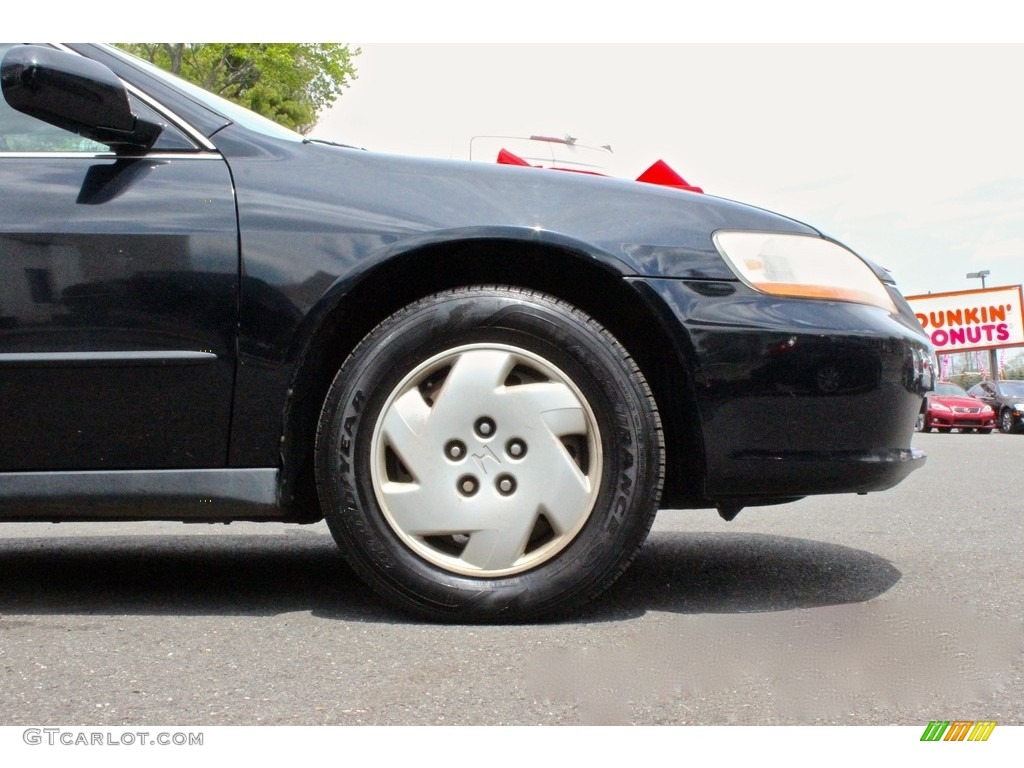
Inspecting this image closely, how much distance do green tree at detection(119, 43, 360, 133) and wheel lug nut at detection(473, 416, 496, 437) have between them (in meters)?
27.2

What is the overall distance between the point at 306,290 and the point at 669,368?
88 cm

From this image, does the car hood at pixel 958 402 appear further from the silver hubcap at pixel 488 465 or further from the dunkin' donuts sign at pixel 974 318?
the silver hubcap at pixel 488 465

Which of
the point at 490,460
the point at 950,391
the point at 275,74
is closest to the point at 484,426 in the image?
the point at 490,460

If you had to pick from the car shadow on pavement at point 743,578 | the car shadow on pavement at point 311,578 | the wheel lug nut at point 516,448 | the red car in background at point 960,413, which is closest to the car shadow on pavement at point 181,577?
the car shadow on pavement at point 311,578

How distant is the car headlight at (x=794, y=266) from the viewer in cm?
263

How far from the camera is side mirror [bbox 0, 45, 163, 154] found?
2.54m

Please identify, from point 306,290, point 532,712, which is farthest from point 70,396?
point 532,712

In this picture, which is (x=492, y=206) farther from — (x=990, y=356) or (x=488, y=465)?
(x=990, y=356)

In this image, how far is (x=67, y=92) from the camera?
2.56 meters

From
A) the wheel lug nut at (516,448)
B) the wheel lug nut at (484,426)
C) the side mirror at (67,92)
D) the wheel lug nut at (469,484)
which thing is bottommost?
the wheel lug nut at (469,484)

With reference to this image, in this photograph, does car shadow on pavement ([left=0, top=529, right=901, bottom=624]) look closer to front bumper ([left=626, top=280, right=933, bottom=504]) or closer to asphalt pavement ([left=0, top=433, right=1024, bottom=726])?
asphalt pavement ([left=0, top=433, right=1024, bottom=726])

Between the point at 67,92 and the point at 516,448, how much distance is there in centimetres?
133

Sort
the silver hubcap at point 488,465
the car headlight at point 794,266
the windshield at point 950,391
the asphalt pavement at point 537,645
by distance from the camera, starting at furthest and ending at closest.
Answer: the windshield at point 950,391, the car headlight at point 794,266, the silver hubcap at point 488,465, the asphalt pavement at point 537,645

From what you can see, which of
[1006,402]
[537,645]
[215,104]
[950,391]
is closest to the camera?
[537,645]
